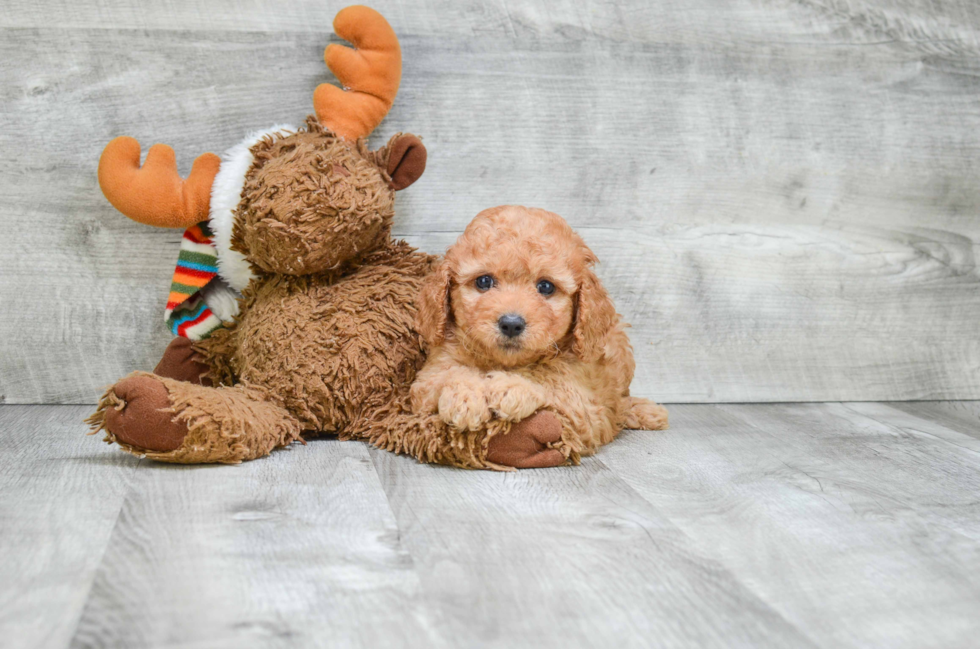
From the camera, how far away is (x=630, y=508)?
1.03 m

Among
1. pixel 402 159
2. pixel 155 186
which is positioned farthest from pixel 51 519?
pixel 402 159

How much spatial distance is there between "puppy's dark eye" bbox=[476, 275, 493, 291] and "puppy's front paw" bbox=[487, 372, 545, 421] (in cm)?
13

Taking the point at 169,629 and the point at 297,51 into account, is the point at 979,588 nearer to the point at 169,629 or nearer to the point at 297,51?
the point at 169,629

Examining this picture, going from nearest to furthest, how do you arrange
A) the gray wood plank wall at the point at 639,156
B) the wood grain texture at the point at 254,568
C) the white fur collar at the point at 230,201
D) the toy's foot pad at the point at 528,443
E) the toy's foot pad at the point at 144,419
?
1. the wood grain texture at the point at 254,568
2. the toy's foot pad at the point at 144,419
3. the toy's foot pad at the point at 528,443
4. the white fur collar at the point at 230,201
5. the gray wood plank wall at the point at 639,156

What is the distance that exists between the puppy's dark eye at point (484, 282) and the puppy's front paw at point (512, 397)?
0.42 feet

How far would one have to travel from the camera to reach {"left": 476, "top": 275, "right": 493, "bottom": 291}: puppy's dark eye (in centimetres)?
119

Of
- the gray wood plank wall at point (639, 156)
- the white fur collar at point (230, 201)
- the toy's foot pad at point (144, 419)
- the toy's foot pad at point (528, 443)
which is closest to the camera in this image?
the toy's foot pad at point (144, 419)

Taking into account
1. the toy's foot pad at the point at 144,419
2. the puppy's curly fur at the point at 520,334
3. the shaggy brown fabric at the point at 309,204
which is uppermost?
the shaggy brown fabric at the point at 309,204

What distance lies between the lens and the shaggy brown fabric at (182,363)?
137cm

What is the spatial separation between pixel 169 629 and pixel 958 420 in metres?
1.53

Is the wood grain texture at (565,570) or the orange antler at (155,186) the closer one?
the wood grain texture at (565,570)

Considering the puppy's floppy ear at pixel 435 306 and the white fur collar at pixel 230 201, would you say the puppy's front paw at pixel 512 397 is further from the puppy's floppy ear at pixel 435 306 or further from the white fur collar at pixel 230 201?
the white fur collar at pixel 230 201

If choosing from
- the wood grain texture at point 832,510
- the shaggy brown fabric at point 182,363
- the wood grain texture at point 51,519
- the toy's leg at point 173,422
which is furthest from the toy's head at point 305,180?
the wood grain texture at point 832,510

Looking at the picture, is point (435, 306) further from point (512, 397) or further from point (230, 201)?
point (230, 201)
